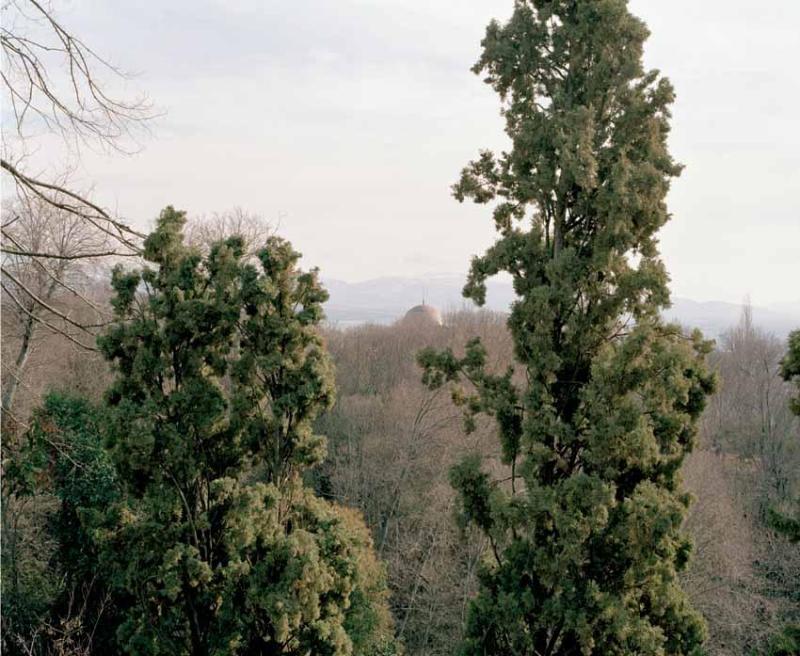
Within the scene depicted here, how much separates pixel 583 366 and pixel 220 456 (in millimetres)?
4187

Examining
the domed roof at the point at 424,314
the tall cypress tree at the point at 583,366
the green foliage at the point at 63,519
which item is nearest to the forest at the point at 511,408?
the tall cypress tree at the point at 583,366

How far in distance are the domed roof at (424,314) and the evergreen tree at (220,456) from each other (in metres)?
33.1

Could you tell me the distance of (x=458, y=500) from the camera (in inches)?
306

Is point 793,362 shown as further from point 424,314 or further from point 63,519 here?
point 424,314

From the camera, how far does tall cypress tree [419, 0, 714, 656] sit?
6.82 meters

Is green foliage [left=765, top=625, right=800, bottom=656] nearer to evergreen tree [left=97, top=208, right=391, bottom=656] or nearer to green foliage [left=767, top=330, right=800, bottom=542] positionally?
green foliage [left=767, top=330, right=800, bottom=542]

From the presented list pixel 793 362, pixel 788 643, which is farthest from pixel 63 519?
pixel 793 362

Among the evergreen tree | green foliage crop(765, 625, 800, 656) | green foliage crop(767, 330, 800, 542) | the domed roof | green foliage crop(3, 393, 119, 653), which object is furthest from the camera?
the domed roof

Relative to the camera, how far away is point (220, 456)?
8.43 m

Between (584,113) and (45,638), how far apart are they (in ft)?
43.1

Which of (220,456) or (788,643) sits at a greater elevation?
(220,456)

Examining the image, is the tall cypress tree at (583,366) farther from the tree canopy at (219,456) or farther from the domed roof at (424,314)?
the domed roof at (424,314)

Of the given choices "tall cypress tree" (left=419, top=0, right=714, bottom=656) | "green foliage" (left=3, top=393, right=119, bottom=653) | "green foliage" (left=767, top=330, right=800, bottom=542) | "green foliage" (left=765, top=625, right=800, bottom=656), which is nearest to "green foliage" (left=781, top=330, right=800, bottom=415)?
"green foliage" (left=767, top=330, right=800, bottom=542)

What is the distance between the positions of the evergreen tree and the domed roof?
1301 inches
